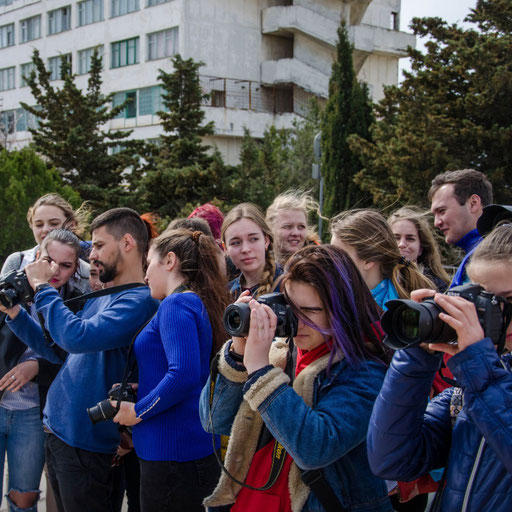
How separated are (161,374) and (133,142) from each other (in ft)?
63.1

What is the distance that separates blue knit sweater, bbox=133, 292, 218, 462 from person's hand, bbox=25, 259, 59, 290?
27.8 inches

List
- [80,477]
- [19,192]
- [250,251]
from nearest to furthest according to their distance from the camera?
[80,477] < [250,251] < [19,192]

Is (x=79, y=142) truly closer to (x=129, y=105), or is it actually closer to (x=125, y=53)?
(x=129, y=105)

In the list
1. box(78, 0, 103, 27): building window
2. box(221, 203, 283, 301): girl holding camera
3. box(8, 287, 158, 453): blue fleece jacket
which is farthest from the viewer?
box(78, 0, 103, 27): building window

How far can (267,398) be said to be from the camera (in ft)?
6.38

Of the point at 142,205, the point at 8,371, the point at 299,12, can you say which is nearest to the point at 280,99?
the point at 299,12

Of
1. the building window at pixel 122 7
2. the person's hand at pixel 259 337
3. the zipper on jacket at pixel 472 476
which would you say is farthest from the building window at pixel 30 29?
the zipper on jacket at pixel 472 476

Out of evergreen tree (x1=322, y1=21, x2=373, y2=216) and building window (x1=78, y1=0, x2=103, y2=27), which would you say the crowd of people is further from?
building window (x1=78, y1=0, x2=103, y2=27)

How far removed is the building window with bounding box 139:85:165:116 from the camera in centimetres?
3094

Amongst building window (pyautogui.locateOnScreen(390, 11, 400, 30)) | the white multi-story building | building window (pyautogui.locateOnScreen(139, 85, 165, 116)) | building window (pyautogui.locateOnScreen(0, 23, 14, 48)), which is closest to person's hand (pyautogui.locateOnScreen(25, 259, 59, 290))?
the white multi-story building

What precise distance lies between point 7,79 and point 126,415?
134 feet

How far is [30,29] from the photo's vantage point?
37.7m

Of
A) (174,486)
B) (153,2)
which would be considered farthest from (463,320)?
(153,2)

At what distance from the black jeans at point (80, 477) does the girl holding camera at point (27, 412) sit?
2.26 ft
